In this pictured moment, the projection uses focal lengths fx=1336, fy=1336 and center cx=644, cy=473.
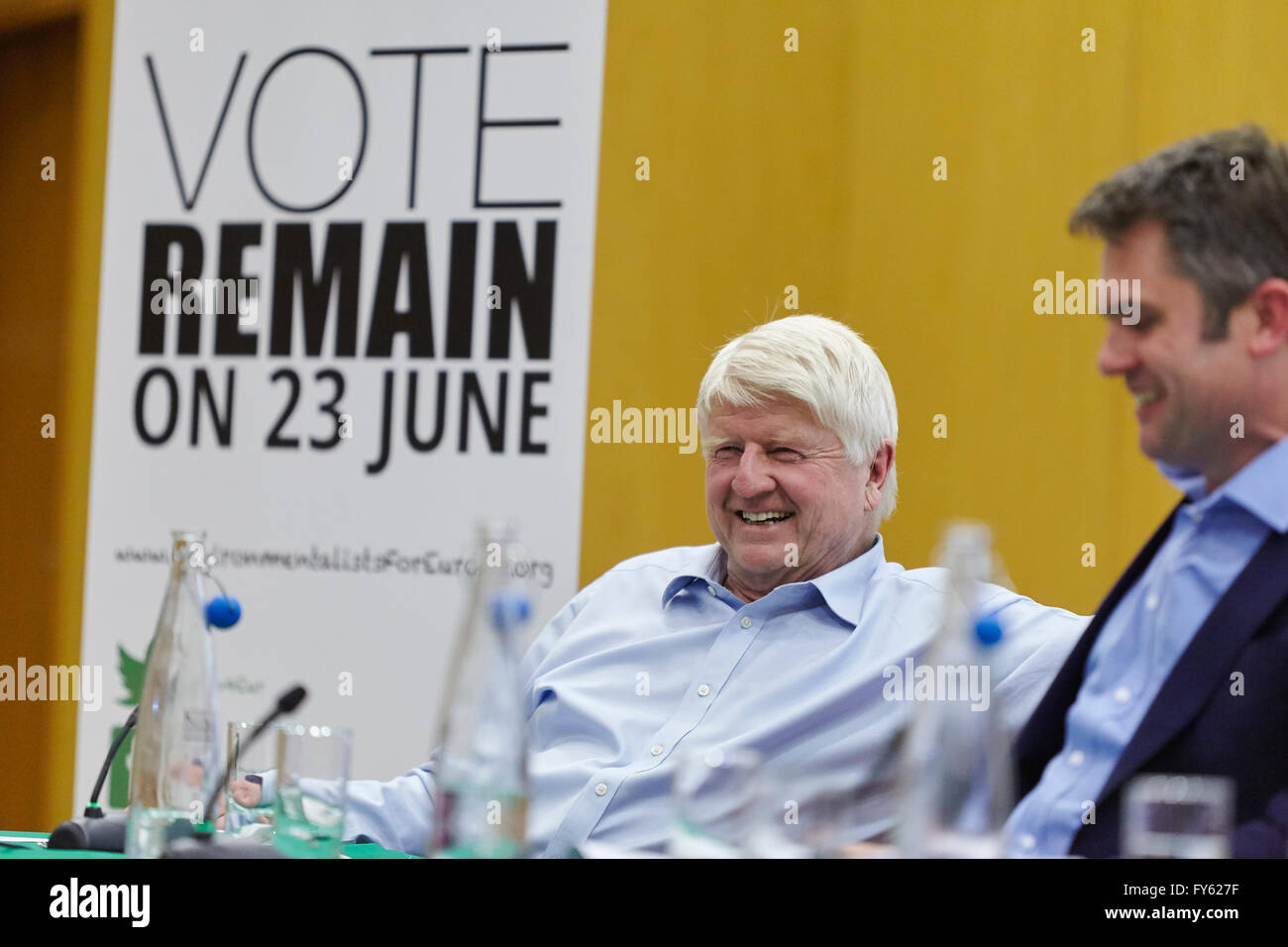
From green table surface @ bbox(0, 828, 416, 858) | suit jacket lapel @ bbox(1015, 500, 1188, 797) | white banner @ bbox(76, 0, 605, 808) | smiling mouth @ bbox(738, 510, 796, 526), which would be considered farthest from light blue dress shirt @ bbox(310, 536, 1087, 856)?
white banner @ bbox(76, 0, 605, 808)

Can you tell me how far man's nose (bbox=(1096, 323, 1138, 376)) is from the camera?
50.8 inches

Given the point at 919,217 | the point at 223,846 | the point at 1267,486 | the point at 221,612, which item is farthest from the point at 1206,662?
the point at 919,217

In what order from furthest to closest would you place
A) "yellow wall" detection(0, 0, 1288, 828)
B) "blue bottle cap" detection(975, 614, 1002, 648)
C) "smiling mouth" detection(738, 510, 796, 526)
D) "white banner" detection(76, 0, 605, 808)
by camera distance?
"white banner" detection(76, 0, 605, 808)
"yellow wall" detection(0, 0, 1288, 828)
"smiling mouth" detection(738, 510, 796, 526)
"blue bottle cap" detection(975, 614, 1002, 648)

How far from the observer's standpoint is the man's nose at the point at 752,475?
2.13 metres

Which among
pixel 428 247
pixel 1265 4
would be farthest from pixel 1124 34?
pixel 428 247

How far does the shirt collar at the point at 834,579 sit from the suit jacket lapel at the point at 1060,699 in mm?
622

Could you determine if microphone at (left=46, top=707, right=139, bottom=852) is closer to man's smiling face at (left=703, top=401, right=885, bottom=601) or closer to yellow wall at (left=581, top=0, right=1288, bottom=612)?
man's smiling face at (left=703, top=401, right=885, bottom=601)

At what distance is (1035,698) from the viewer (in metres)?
1.87

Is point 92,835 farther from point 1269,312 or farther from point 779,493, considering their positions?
point 1269,312

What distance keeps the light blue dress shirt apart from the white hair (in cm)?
22

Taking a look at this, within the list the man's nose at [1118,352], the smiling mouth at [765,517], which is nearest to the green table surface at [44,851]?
the smiling mouth at [765,517]

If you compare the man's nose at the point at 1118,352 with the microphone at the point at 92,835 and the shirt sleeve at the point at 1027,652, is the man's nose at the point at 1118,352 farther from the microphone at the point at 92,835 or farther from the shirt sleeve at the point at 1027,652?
the microphone at the point at 92,835

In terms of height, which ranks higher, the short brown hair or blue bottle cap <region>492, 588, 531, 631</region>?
the short brown hair

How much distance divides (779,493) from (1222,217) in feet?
3.30
